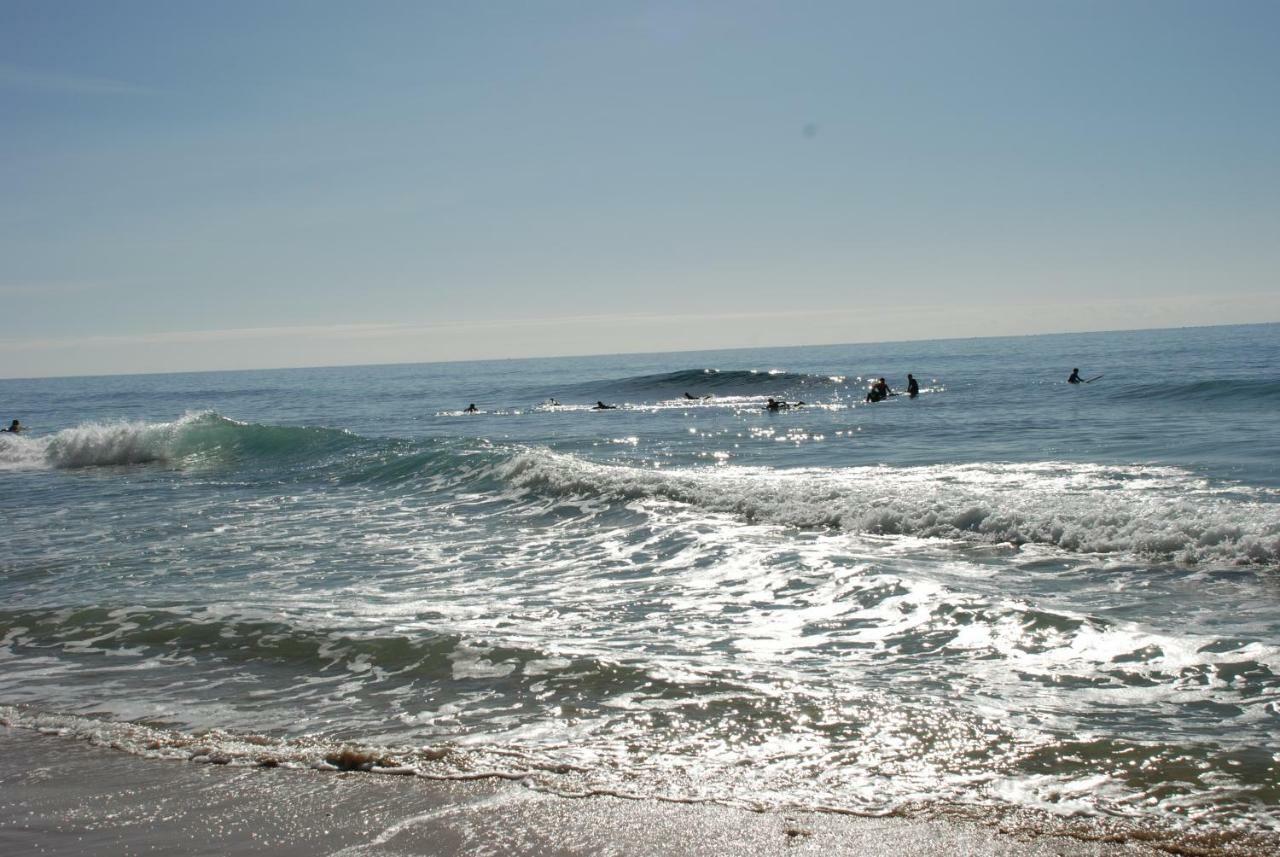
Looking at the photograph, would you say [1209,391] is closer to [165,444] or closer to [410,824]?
[165,444]

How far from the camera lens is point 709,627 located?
7426mm

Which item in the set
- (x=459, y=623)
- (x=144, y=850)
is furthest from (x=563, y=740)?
(x=459, y=623)

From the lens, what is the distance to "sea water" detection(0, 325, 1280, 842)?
15.3 feet

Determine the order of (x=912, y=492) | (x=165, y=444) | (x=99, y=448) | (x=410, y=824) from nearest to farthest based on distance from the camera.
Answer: (x=410, y=824) < (x=912, y=492) < (x=99, y=448) < (x=165, y=444)

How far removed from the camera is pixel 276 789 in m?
4.48

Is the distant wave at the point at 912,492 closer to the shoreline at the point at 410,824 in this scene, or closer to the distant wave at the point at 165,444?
the distant wave at the point at 165,444

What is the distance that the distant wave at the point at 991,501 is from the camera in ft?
31.3

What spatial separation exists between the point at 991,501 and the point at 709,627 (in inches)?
234

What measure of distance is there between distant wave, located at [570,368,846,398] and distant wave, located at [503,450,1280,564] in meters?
36.3

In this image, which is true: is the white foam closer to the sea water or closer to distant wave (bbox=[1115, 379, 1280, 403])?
the sea water

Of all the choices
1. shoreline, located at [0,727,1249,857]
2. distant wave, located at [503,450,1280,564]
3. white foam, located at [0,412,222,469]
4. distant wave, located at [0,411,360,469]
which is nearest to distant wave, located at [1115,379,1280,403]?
distant wave, located at [503,450,1280,564]

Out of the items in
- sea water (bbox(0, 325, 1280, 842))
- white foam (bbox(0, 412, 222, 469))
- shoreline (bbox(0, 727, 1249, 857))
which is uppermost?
white foam (bbox(0, 412, 222, 469))

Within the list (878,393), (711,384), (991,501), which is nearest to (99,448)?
(991,501)

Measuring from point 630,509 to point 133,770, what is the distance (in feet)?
30.0
